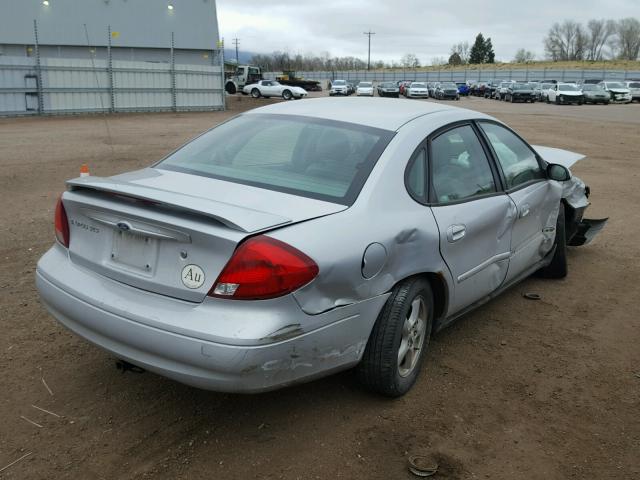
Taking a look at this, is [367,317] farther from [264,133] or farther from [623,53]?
[623,53]

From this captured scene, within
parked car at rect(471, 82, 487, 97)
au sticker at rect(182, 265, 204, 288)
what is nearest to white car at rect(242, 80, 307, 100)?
parked car at rect(471, 82, 487, 97)

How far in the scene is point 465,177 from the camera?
12.7 feet

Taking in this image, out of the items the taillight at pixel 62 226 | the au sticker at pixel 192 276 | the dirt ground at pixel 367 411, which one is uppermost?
the taillight at pixel 62 226

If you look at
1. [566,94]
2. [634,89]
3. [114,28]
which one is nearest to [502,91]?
[566,94]

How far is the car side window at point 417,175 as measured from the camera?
131 inches

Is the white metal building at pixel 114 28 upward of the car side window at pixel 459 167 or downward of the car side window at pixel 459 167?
upward

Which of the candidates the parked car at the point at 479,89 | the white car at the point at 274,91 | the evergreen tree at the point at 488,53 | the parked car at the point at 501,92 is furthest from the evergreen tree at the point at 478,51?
the white car at the point at 274,91

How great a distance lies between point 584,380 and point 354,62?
468 ft

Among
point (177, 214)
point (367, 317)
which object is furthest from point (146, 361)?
point (367, 317)

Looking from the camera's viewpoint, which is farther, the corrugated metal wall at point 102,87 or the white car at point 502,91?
the white car at point 502,91

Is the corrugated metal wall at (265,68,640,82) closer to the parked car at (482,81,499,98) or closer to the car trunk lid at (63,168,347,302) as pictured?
the parked car at (482,81,499,98)

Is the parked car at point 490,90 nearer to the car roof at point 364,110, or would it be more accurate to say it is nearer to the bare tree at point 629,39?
the car roof at point 364,110

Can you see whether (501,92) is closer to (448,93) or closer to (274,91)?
(448,93)

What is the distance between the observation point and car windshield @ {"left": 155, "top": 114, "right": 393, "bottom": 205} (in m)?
3.20
